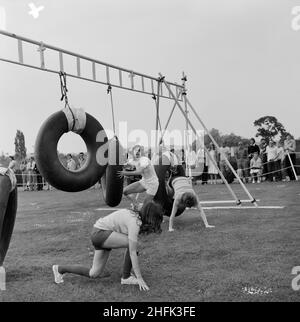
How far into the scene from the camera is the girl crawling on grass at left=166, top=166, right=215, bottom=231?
26.2 feet

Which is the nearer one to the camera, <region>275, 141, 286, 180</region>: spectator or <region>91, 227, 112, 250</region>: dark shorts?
<region>91, 227, 112, 250</region>: dark shorts

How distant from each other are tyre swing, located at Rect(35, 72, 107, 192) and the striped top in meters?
1.73

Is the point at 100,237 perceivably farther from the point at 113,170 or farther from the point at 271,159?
the point at 271,159

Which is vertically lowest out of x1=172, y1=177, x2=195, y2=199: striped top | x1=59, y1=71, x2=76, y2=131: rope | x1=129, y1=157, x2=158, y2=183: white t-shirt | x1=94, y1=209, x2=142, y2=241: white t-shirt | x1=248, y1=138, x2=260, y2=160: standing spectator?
x1=94, y1=209, x2=142, y2=241: white t-shirt

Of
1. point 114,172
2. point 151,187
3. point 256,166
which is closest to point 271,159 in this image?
point 256,166

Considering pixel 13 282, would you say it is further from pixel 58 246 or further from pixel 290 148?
pixel 290 148

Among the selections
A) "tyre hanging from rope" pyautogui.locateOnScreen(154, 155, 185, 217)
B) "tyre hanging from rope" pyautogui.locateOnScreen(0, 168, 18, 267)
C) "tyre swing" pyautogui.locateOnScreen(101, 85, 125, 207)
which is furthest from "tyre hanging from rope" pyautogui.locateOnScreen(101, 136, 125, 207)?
"tyre hanging from rope" pyautogui.locateOnScreen(0, 168, 18, 267)

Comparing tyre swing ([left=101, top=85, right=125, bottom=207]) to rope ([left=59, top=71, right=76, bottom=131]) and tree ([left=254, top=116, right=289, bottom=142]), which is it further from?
tree ([left=254, top=116, right=289, bottom=142])

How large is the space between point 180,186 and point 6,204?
12.1ft

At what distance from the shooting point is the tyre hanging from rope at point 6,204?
5.23 meters

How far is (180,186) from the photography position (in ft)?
27.1

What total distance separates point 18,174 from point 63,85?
17.5 m
